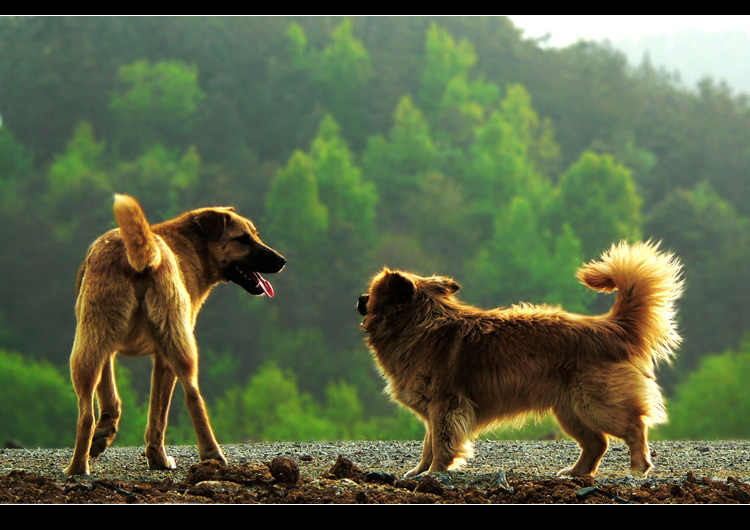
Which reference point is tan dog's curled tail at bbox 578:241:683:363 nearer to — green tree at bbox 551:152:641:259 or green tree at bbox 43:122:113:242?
green tree at bbox 43:122:113:242

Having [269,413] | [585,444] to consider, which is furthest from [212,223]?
[269,413]

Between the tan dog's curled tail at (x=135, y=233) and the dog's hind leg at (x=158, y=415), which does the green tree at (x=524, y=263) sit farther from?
the tan dog's curled tail at (x=135, y=233)

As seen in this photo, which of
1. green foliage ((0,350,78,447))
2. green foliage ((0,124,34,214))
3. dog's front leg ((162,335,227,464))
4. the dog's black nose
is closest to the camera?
dog's front leg ((162,335,227,464))

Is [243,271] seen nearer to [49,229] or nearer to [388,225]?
[49,229]

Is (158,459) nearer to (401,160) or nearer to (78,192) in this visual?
(78,192)

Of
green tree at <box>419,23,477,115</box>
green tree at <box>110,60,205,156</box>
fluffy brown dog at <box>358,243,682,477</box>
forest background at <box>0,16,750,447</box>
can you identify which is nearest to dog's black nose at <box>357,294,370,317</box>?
fluffy brown dog at <box>358,243,682,477</box>

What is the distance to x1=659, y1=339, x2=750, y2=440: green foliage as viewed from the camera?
166ft

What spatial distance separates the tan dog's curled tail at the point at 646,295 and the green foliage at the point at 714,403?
4355 centimetres

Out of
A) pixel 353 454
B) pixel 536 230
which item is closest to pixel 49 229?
pixel 536 230

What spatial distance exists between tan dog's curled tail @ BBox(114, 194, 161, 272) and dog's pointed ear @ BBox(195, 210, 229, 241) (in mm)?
1461

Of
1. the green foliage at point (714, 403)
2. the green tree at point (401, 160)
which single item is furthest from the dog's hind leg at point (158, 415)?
the green tree at point (401, 160)

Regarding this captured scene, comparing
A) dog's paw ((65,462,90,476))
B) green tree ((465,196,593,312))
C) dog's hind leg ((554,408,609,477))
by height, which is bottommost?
dog's paw ((65,462,90,476))

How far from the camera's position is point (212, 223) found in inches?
331

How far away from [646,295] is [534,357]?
1.10 metres
